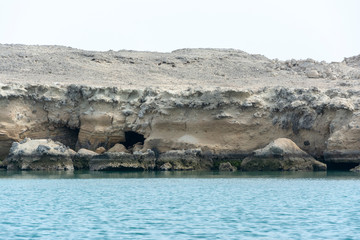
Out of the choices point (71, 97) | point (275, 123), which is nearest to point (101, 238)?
point (275, 123)

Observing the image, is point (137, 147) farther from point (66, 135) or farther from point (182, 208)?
point (182, 208)

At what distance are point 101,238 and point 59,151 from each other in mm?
27017

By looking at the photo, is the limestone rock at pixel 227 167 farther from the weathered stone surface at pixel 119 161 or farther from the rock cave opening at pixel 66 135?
the rock cave opening at pixel 66 135

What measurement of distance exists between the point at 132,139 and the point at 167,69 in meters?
14.3

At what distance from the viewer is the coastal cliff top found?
5338 centimetres

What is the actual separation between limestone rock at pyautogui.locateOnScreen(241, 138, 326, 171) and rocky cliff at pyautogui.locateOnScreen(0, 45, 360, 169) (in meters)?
1.42

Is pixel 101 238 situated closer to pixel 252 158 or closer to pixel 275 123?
pixel 252 158

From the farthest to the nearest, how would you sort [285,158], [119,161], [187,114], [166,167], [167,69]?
[167,69], [187,114], [166,167], [119,161], [285,158]

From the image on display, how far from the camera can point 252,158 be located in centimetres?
4262

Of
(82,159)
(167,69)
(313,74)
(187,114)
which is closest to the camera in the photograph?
(82,159)

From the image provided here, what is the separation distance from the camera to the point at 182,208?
893 inches

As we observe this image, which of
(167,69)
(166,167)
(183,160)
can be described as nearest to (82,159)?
(166,167)

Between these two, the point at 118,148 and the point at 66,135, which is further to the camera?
the point at 66,135

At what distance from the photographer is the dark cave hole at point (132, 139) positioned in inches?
1932
